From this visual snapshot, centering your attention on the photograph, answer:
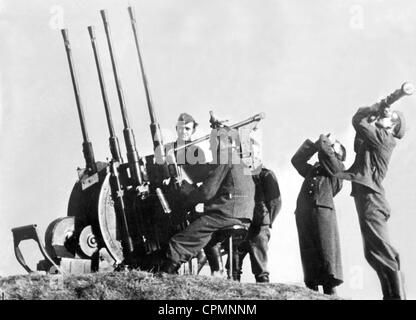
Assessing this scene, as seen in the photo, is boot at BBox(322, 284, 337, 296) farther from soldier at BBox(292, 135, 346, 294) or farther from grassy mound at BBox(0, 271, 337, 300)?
grassy mound at BBox(0, 271, 337, 300)

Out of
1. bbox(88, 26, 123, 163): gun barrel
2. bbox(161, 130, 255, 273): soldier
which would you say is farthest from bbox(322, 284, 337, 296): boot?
bbox(88, 26, 123, 163): gun barrel

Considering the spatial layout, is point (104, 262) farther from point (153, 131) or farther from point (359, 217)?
point (359, 217)

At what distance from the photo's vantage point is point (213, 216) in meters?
16.1

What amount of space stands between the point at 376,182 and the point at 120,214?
13.5 ft

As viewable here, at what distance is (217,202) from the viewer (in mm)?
16188

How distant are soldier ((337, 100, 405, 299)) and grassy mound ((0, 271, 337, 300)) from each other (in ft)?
→ 3.20

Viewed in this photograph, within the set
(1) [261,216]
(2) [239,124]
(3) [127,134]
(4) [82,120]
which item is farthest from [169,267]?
(4) [82,120]

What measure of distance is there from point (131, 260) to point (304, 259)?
8.95ft

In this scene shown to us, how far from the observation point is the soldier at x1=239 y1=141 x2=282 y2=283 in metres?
16.8

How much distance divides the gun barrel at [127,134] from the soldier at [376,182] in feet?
11.0

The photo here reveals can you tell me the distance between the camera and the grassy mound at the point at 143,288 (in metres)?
14.7

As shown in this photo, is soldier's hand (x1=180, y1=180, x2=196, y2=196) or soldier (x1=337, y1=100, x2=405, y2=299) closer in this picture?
soldier (x1=337, y1=100, x2=405, y2=299)
